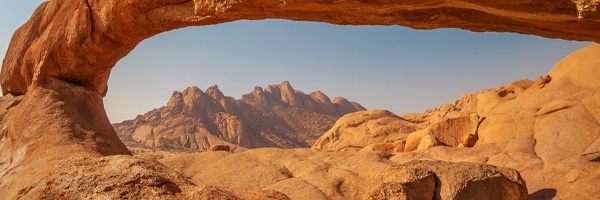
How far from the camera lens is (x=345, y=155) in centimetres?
1548

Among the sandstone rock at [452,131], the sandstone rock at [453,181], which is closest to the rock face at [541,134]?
the sandstone rock at [452,131]

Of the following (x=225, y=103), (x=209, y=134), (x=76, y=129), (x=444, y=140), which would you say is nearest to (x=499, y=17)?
(x=76, y=129)

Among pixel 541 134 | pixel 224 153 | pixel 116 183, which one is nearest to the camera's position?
pixel 116 183

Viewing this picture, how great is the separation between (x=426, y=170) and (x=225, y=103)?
7459cm

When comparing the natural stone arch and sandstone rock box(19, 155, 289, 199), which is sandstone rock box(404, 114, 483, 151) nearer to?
the natural stone arch

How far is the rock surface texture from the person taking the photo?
555 centimetres

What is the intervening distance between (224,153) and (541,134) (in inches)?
482

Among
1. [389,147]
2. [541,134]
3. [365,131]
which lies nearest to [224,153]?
[389,147]

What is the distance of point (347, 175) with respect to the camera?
13.1 m

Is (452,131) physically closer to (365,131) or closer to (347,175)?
(347,175)

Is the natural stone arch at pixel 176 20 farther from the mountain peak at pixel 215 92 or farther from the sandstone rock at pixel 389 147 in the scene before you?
the mountain peak at pixel 215 92

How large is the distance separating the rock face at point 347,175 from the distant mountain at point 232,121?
37.2 meters

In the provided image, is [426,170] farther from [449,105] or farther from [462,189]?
[449,105]

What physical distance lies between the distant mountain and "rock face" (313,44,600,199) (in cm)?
3592
